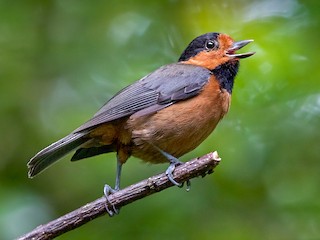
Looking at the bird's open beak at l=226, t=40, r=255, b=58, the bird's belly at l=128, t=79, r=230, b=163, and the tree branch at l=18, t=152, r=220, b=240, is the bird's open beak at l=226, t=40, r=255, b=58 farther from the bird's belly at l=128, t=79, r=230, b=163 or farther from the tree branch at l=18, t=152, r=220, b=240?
the tree branch at l=18, t=152, r=220, b=240

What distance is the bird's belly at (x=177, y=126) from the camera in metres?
4.31

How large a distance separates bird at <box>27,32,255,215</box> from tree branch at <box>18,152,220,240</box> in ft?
1.43

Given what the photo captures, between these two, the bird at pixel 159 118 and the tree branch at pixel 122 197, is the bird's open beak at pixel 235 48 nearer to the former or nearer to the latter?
the bird at pixel 159 118

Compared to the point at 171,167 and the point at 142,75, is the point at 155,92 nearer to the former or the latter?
the point at 142,75

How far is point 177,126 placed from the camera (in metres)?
4.30

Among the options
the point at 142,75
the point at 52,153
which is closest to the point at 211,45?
the point at 142,75

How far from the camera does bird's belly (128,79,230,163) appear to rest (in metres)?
4.31

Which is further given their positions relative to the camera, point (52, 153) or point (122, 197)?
point (52, 153)

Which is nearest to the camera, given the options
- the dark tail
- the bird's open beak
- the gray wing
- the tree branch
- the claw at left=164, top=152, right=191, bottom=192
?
the tree branch

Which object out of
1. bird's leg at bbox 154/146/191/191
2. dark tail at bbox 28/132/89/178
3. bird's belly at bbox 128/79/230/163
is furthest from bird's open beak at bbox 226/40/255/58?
dark tail at bbox 28/132/89/178

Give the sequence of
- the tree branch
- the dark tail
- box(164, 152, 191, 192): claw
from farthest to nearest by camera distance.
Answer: the dark tail < box(164, 152, 191, 192): claw < the tree branch

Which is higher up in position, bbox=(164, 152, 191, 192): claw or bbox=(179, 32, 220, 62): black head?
bbox=(179, 32, 220, 62): black head

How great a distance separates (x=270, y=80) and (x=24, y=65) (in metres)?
1.99

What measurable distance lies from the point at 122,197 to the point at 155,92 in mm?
1070
